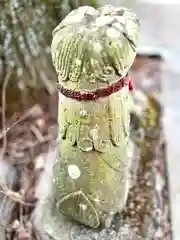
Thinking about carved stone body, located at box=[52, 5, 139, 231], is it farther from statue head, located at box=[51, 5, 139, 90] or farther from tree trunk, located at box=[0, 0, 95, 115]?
tree trunk, located at box=[0, 0, 95, 115]

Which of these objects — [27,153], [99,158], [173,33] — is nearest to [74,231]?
[99,158]

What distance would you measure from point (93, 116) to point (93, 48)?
0.11 m

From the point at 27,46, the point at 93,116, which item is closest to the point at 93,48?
the point at 93,116

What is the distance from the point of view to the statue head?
0.80m

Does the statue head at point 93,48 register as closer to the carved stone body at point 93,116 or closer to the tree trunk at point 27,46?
the carved stone body at point 93,116

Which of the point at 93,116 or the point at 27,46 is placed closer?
the point at 93,116

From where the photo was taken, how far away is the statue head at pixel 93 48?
80cm

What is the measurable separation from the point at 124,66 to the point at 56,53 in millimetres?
95

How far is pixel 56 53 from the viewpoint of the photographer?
0.82 metres

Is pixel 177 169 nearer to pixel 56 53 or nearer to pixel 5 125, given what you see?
pixel 5 125

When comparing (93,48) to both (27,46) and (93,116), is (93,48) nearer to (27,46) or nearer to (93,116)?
(93,116)

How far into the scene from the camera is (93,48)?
2.61ft

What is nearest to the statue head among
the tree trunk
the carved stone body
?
the carved stone body

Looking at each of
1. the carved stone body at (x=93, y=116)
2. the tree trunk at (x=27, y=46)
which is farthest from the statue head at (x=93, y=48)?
the tree trunk at (x=27, y=46)
